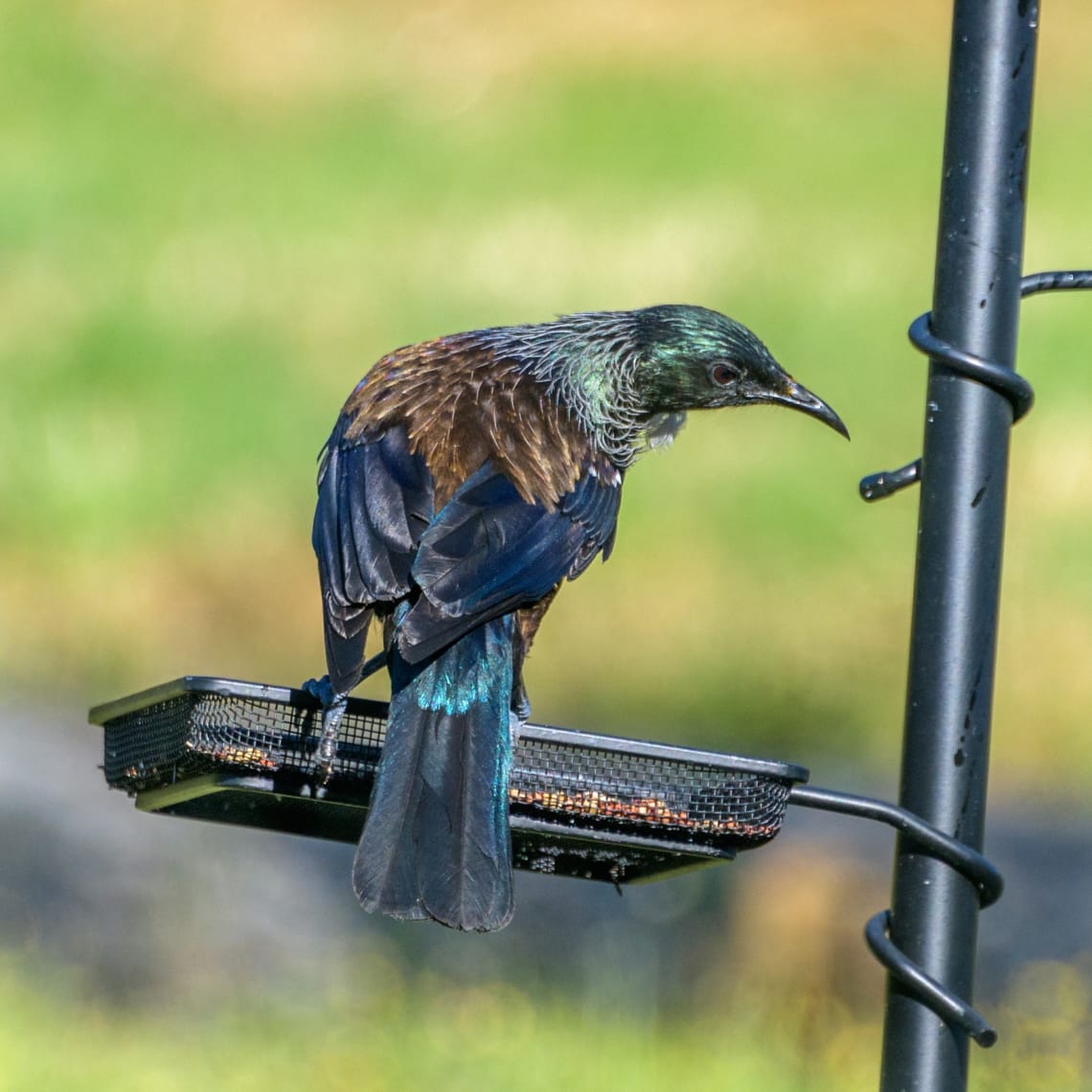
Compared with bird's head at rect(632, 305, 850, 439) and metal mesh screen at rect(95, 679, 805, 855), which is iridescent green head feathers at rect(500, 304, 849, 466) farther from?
metal mesh screen at rect(95, 679, 805, 855)

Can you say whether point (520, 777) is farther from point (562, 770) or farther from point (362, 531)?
point (362, 531)

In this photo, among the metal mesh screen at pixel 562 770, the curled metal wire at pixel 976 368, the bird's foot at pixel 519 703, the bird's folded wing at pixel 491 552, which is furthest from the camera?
the bird's foot at pixel 519 703

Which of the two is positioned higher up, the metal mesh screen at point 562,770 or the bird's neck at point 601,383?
the bird's neck at point 601,383

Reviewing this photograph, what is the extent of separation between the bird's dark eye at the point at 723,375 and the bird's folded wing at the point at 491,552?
0.35 metres

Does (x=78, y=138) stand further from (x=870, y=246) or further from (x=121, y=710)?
(x=121, y=710)

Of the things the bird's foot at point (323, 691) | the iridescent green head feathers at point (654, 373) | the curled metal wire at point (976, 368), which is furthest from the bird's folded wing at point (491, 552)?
the curled metal wire at point (976, 368)

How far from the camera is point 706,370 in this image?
4145 mm

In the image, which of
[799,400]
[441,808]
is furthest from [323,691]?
[799,400]

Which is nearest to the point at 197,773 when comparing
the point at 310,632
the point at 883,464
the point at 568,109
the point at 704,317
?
the point at 704,317

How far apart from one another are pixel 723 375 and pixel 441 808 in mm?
1313

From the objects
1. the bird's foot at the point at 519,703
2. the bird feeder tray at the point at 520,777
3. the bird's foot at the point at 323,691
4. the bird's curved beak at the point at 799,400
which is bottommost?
the bird feeder tray at the point at 520,777

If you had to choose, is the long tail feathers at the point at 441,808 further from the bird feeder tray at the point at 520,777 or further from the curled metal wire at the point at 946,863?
the curled metal wire at the point at 946,863

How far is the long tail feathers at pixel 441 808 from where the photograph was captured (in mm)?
3016

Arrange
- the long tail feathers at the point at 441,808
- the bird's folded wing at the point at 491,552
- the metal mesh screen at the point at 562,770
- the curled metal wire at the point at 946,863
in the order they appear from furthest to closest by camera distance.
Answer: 1. the bird's folded wing at the point at 491,552
2. the long tail feathers at the point at 441,808
3. the metal mesh screen at the point at 562,770
4. the curled metal wire at the point at 946,863
